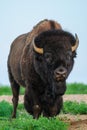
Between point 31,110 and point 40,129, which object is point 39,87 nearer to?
point 31,110

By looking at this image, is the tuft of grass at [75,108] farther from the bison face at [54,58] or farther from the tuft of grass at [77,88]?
the tuft of grass at [77,88]

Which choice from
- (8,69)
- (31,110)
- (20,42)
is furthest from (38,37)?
(8,69)

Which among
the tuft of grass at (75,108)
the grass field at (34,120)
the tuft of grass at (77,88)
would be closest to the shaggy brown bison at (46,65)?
the grass field at (34,120)

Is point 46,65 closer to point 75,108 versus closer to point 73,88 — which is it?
point 75,108

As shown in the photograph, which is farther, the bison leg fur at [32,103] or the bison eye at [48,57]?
the bison leg fur at [32,103]

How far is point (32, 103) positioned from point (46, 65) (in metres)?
1.13

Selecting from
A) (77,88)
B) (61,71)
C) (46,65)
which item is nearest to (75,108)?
(46,65)

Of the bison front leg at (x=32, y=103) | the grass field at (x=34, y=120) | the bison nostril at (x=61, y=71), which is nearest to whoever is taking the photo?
the grass field at (x=34, y=120)

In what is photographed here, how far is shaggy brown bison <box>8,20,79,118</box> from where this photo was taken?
12.4 metres

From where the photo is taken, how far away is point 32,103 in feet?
44.4

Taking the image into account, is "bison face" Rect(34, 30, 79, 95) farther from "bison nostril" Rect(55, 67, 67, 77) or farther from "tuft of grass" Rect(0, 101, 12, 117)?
"tuft of grass" Rect(0, 101, 12, 117)

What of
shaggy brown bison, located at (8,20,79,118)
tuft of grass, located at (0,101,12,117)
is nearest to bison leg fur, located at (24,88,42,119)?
shaggy brown bison, located at (8,20,79,118)

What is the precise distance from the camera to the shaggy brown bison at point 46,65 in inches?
487

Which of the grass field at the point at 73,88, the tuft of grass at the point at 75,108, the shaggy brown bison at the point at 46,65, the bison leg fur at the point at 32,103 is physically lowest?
the grass field at the point at 73,88
